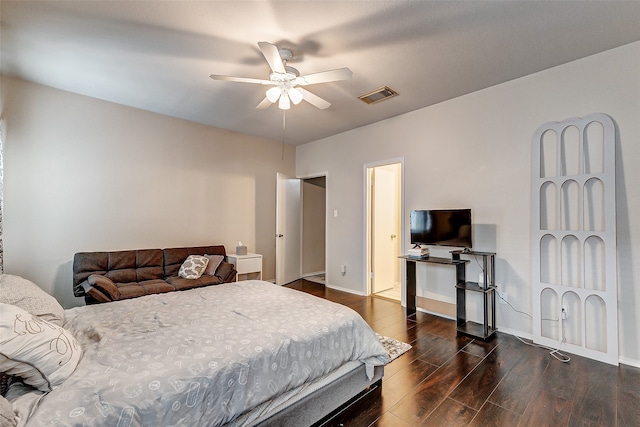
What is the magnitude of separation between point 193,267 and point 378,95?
10.6ft

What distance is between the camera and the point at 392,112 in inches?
158

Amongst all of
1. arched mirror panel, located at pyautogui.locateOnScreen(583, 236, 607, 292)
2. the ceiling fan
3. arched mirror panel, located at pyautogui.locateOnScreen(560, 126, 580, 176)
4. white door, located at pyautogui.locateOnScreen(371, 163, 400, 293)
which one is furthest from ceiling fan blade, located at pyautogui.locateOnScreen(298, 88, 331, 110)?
arched mirror panel, located at pyautogui.locateOnScreen(583, 236, 607, 292)

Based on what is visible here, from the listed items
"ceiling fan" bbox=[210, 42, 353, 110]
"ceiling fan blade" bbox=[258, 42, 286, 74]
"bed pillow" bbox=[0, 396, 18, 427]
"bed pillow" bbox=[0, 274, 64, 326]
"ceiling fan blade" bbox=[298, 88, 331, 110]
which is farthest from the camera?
"ceiling fan blade" bbox=[298, 88, 331, 110]

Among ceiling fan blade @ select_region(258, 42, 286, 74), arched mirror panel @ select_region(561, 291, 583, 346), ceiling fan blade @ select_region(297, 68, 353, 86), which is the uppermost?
ceiling fan blade @ select_region(258, 42, 286, 74)

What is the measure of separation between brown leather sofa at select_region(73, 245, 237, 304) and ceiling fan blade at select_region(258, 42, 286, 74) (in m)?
2.66

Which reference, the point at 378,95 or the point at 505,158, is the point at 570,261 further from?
the point at 378,95

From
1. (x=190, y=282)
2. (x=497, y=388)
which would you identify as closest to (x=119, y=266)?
(x=190, y=282)

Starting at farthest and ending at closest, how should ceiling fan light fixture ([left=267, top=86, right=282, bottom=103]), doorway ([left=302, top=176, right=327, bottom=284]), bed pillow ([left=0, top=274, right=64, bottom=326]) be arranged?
1. doorway ([left=302, top=176, right=327, bottom=284])
2. ceiling fan light fixture ([left=267, top=86, right=282, bottom=103])
3. bed pillow ([left=0, top=274, right=64, bottom=326])

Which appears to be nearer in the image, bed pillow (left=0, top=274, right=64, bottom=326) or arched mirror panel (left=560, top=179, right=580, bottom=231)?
bed pillow (left=0, top=274, right=64, bottom=326)

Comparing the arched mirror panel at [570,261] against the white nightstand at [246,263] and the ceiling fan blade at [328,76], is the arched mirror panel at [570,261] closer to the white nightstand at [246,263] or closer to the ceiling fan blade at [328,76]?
the ceiling fan blade at [328,76]

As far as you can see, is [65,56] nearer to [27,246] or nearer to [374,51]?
[27,246]

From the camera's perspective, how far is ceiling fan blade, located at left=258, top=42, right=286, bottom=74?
1.98 meters

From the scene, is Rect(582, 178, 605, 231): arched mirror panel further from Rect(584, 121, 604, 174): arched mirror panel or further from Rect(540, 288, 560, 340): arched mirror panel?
Rect(540, 288, 560, 340): arched mirror panel

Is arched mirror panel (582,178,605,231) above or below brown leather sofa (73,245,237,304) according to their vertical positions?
above
